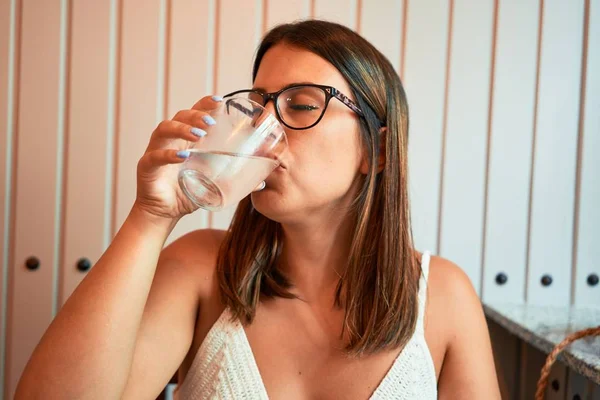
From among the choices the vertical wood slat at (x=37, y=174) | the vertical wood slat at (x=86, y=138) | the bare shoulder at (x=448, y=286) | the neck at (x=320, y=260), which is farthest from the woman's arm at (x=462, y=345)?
the vertical wood slat at (x=37, y=174)

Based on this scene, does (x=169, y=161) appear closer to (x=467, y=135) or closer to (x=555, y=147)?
(x=467, y=135)

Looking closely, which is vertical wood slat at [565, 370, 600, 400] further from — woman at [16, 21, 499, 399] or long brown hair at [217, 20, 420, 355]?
long brown hair at [217, 20, 420, 355]

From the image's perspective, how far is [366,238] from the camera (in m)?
1.08

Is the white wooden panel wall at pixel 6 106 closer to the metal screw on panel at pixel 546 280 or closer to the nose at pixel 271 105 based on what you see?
the nose at pixel 271 105

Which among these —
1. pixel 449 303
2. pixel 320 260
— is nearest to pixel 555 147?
pixel 449 303

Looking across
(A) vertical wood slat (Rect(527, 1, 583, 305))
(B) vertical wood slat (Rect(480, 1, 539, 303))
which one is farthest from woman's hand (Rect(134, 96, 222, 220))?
(A) vertical wood slat (Rect(527, 1, 583, 305))

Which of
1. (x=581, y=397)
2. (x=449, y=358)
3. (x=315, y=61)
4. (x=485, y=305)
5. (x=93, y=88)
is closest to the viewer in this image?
(x=315, y=61)

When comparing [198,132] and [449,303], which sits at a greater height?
[198,132]

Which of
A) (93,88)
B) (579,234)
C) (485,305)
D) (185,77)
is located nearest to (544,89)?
(579,234)

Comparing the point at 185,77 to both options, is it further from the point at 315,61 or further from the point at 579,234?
the point at 579,234

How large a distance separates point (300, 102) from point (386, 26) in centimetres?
73

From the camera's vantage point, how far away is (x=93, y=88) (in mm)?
1438

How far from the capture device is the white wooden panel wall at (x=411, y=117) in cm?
143

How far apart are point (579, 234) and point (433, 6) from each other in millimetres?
780
